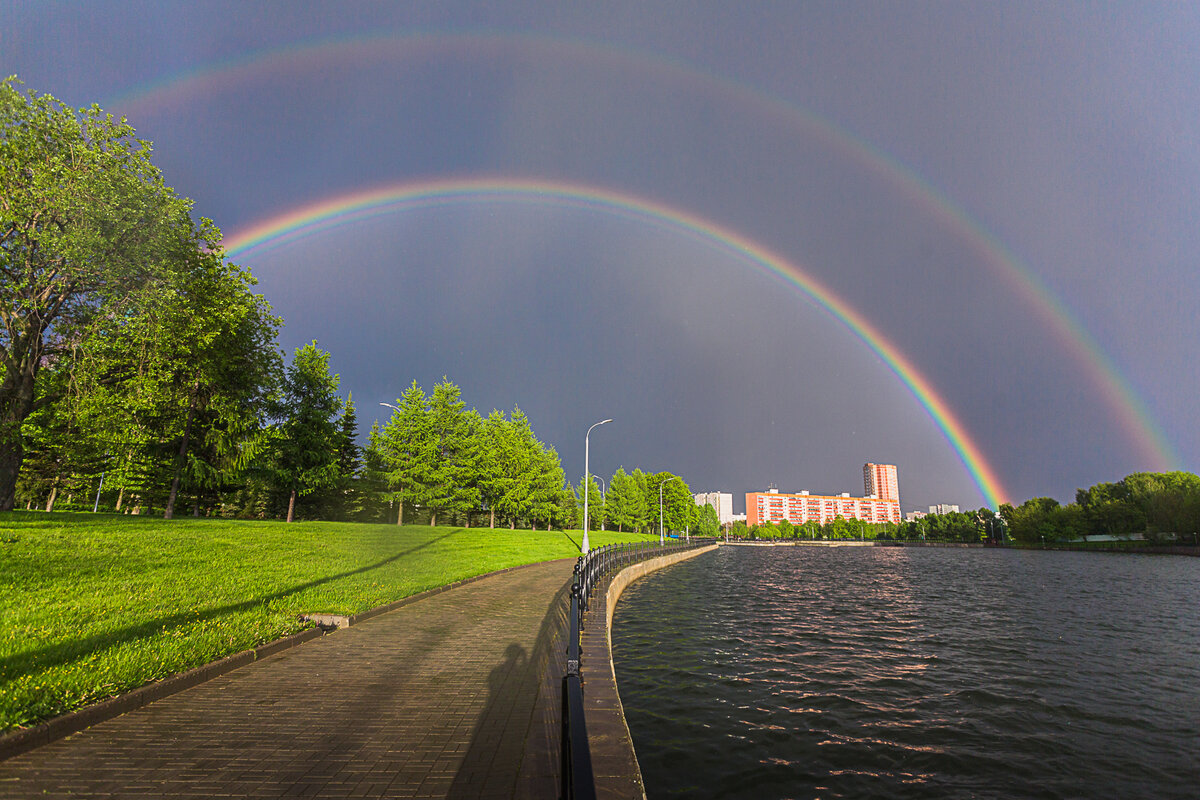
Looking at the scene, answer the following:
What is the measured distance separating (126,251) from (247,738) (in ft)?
74.2

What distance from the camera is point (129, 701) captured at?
5.85 metres

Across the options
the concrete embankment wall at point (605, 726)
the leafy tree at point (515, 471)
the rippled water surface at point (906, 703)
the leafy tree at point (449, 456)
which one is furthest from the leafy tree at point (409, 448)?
the concrete embankment wall at point (605, 726)

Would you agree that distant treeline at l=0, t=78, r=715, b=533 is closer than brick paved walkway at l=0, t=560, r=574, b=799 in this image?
No

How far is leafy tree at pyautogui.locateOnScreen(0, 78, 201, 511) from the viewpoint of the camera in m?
18.2

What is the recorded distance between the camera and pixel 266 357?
29.0m

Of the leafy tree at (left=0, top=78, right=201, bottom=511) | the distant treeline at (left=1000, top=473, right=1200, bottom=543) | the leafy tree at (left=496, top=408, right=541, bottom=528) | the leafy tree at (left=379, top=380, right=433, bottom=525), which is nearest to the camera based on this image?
the leafy tree at (left=0, top=78, right=201, bottom=511)

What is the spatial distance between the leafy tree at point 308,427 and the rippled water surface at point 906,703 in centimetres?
2628

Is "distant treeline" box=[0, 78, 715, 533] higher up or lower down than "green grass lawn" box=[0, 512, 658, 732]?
higher up

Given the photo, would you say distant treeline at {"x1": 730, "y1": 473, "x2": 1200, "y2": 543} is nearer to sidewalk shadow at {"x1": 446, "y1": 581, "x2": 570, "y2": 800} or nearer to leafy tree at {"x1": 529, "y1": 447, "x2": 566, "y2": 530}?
leafy tree at {"x1": 529, "y1": 447, "x2": 566, "y2": 530}

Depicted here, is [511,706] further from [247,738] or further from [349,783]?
[247,738]

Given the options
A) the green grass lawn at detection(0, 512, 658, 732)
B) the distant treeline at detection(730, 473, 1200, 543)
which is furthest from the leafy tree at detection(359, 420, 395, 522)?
the distant treeline at detection(730, 473, 1200, 543)

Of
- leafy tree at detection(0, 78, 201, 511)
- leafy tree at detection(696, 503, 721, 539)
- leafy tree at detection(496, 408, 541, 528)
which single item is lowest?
leafy tree at detection(696, 503, 721, 539)

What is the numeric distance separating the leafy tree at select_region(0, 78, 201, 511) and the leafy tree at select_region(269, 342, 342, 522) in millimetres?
16112

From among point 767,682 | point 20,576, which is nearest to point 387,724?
point 767,682
